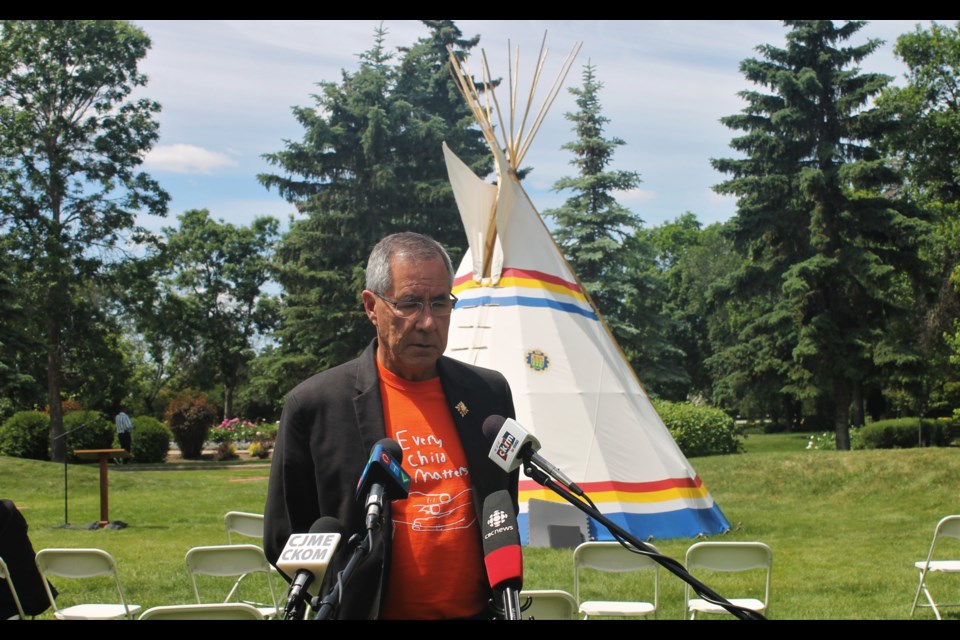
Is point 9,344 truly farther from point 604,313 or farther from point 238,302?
point 238,302

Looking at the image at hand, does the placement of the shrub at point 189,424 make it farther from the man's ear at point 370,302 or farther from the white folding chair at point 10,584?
the man's ear at point 370,302

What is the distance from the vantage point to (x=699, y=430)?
22.7 meters

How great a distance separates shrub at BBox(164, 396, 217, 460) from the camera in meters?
29.3

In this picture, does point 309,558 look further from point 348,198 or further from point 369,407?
point 348,198

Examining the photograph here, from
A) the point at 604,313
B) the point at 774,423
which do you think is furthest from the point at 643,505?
the point at 774,423

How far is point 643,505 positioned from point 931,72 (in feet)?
84.3

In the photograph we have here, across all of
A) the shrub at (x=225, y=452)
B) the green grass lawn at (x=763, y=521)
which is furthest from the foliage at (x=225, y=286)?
the green grass lawn at (x=763, y=521)

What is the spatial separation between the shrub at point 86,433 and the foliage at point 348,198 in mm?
7798

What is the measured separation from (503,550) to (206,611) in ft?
6.43

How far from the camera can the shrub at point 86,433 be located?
2527cm

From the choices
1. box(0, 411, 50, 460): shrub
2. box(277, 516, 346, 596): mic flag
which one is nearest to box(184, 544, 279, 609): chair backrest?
box(277, 516, 346, 596): mic flag

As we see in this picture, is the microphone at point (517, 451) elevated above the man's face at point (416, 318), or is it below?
below

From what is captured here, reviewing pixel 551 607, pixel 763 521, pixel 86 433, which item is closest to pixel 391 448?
pixel 551 607

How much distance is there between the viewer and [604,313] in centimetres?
3462
